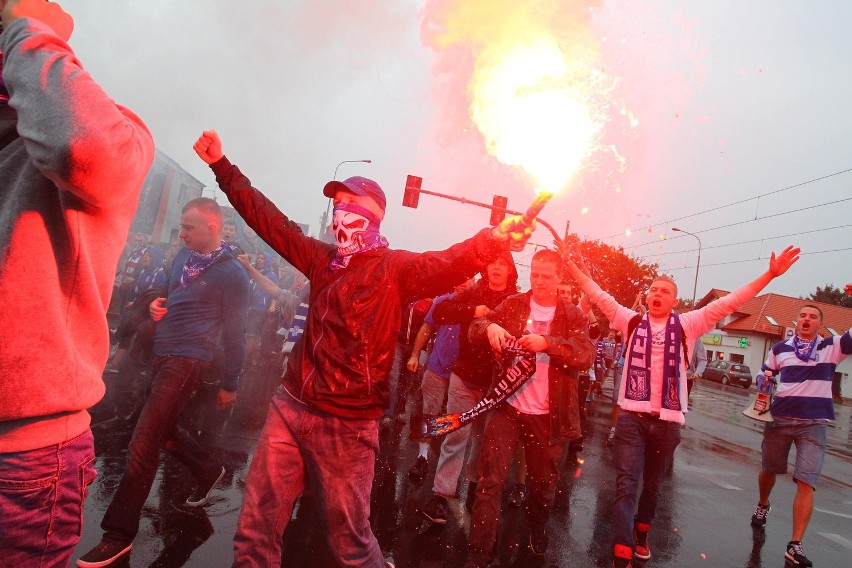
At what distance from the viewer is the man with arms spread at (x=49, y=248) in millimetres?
1329

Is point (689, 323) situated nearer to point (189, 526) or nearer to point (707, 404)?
point (189, 526)

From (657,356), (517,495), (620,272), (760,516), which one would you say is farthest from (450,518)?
(620,272)

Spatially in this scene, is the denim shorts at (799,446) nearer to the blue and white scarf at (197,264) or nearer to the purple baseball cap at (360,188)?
the purple baseball cap at (360,188)

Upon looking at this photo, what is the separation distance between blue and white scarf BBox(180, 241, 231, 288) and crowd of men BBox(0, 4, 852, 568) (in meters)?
0.01

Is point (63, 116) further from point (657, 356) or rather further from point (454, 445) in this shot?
point (657, 356)

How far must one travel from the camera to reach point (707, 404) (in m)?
20.0

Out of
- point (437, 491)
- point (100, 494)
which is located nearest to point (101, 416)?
point (100, 494)

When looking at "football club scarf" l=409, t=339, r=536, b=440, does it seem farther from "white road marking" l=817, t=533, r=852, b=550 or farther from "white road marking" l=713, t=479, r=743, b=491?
"white road marking" l=713, t=479, r=743, b=491

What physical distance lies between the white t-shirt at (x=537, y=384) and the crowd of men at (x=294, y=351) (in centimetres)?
2

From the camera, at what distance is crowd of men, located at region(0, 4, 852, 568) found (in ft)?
4.60

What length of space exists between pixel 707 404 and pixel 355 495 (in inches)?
823

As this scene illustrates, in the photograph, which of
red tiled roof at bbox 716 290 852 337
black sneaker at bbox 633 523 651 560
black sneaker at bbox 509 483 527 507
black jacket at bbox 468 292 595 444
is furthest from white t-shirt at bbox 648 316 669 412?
red tiled roof at bbox 716 290 852 337

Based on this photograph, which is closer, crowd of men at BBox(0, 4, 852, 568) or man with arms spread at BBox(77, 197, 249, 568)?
crowd of men at BBox(0, 4, 852, 568)

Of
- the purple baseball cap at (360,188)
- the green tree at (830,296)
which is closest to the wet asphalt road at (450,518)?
the purple baseball cap at (360,188)
